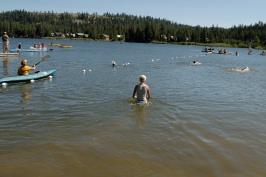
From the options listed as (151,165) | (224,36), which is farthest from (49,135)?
(224,36)

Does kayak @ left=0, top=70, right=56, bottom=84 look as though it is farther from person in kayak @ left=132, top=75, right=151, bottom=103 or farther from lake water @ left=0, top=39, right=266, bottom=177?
person in kayak @ left=132, top=75, right=151, bottom=103

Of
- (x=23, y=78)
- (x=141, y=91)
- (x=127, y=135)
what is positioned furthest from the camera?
(x=23, y=78)

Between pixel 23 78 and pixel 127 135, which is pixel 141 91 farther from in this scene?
pixel 23 78

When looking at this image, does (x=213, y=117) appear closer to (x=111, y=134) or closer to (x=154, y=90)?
(x=111, y=134)

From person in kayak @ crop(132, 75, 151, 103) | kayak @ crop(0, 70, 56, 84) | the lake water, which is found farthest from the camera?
kayak @ crop(0, 70, 56, 84)

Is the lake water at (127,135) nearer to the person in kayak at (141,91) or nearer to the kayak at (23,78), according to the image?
the person in kayak at (141,91)

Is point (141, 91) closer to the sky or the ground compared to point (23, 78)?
closer to the ground

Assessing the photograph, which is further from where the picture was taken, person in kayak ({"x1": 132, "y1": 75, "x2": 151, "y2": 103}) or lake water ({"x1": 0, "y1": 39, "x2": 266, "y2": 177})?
person in kayak ({"x1": 132, "y1": 75, "x2": 151, "y2": 103})

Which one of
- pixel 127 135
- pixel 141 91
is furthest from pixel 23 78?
pixel 127 135

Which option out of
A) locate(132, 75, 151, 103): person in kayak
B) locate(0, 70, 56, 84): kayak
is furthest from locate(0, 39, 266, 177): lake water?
locate(0, 70, 56, 84): kayak

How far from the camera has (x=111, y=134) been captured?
10.6m

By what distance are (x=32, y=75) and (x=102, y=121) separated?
11953 millimetres

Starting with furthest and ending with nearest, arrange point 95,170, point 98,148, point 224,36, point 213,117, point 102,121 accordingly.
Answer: point 224,36
point 213,117
point 102,121
point 98,148
point 95,170

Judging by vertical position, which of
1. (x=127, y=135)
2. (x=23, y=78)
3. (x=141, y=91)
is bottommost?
(x=127, y=135)
